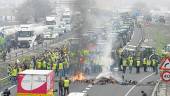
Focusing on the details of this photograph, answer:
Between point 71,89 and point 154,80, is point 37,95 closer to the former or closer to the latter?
point 71,89

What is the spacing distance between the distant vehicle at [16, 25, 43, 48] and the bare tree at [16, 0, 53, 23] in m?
30.7

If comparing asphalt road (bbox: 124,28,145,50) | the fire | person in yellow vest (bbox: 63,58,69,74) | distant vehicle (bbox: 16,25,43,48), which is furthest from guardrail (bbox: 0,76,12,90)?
asphalt road (bbox: 124,28,145,50)

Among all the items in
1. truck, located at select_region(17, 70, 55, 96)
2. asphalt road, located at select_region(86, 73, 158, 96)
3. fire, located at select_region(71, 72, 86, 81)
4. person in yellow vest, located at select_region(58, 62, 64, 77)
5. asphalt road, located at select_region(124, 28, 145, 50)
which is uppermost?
truck, located at select_region(17, 70, 55, 96)

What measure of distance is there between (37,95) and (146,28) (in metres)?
73.5

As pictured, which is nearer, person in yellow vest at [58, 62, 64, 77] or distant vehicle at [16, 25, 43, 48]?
person in yellow vest at [58, 62, 64, 77]

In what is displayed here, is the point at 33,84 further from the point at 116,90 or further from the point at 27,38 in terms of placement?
the point at 27,38

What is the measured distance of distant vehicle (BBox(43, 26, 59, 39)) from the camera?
264 feet

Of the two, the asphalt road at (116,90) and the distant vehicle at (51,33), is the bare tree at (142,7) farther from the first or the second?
the asphalt road at (116,90)

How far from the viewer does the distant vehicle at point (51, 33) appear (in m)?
80.3

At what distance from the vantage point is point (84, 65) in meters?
45.8

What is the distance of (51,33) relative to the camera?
272 ft

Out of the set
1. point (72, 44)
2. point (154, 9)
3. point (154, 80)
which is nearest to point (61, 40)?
point (72, 44)

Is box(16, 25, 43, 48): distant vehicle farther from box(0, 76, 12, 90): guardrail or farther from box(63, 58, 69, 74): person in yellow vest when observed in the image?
box(0, 76, 12, 90): guardrail

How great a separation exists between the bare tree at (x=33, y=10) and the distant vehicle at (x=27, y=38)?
101 ft
